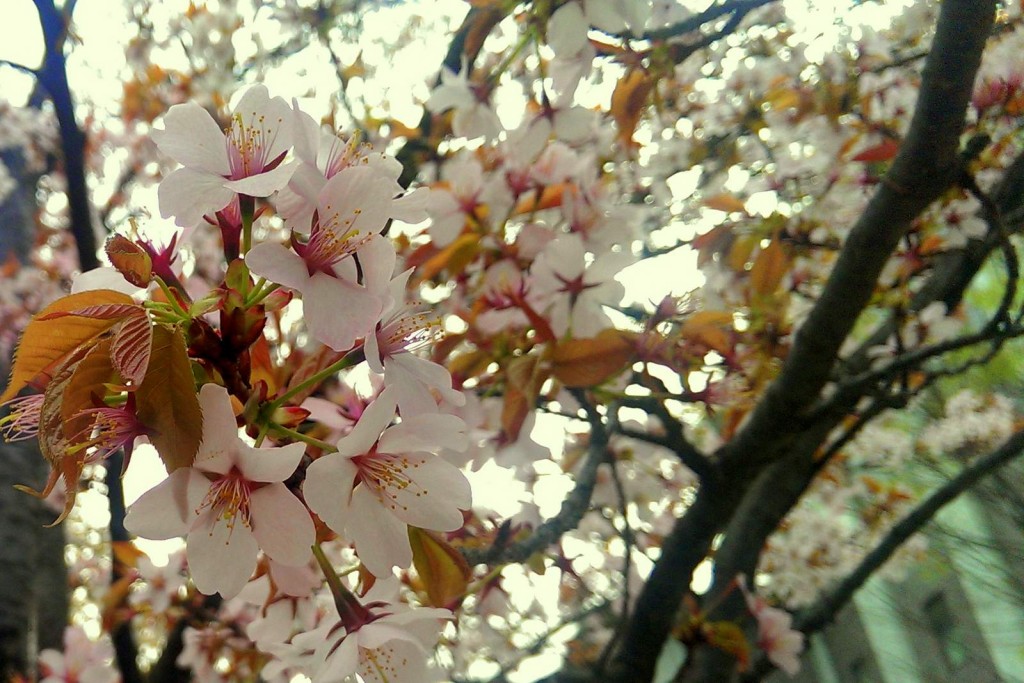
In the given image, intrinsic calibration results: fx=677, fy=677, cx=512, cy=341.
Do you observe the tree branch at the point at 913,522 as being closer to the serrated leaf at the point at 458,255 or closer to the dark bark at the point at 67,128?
the serrated leaf at the point at 458,255

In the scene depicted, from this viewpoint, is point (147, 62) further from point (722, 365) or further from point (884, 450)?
point (884, 450)

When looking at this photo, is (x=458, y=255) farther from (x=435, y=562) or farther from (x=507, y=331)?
(x=435, y=562)

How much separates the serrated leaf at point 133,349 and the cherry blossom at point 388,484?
0.38ft

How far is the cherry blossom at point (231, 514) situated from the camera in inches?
14.5

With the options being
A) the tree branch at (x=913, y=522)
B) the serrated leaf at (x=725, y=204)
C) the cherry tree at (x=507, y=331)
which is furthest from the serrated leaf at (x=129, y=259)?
the tree branch at (x=913, y=522)

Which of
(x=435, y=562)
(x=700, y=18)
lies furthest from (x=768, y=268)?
(x=435, y=562)

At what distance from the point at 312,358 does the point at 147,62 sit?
2.98 meters

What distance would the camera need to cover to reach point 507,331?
0.88 m

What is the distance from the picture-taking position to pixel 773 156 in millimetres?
1791

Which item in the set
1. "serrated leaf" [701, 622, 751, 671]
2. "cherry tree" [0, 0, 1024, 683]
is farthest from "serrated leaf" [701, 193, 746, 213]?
"serrated leaf" [701, 622, 751, 671]

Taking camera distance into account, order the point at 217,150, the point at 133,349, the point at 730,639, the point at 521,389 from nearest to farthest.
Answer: the point at 133,349 → the point at 217,150 → the point at 521,389 → the point at 730,639

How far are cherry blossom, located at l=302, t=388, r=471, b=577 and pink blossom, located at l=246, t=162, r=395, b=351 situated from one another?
2.0 inches

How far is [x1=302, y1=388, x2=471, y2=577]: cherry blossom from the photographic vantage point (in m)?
0.40

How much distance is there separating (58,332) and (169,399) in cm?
8
